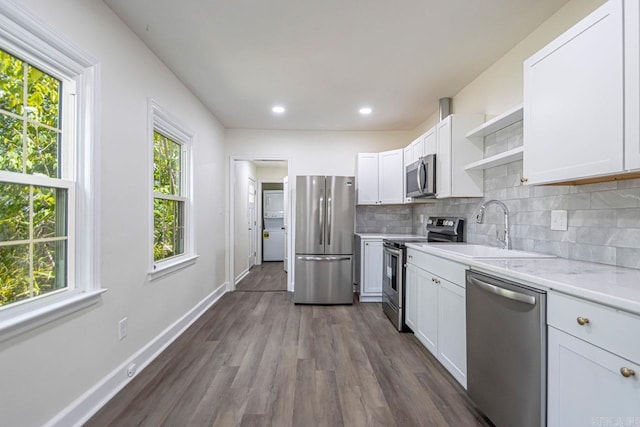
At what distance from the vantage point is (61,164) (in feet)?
5.21

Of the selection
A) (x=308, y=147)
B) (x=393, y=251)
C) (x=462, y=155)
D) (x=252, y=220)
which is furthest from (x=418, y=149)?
→ (x=252, y=220)

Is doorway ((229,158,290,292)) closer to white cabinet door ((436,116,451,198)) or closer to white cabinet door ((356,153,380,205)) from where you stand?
white cabinet door ((356,153,380,205))

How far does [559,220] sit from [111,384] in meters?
3.11

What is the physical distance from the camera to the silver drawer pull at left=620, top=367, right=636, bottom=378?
88 cm

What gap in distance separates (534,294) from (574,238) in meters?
0.81

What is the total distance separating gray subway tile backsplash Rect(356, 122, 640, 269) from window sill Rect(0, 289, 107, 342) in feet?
9.56

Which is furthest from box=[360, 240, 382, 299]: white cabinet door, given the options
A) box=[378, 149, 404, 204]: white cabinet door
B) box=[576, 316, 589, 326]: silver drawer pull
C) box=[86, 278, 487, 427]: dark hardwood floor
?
box=[576, 316, 589, 326]: silver drawer pull

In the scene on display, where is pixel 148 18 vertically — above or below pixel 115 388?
above

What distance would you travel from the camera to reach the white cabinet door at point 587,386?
0.90m

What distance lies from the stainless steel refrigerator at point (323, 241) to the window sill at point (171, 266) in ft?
4.48

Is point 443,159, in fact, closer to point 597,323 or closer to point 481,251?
point 481,251

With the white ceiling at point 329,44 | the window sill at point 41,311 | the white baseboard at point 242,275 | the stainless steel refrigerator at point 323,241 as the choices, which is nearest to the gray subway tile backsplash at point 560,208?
the white ceiling at point 329,44

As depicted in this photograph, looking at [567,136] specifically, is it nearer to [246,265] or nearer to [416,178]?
[416,178]

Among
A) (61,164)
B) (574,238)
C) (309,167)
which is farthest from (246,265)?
(574,238)
